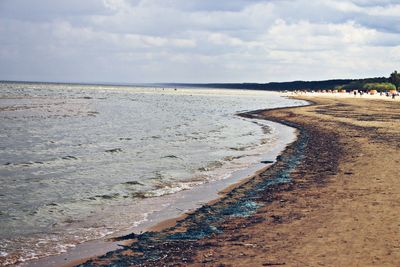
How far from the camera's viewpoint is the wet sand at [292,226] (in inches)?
291

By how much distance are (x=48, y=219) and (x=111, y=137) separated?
17.5m

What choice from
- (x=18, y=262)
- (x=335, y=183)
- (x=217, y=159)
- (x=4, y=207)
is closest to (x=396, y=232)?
(x=335, y=183)

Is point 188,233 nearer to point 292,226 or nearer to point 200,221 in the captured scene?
point 200,221

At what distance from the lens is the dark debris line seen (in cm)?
760

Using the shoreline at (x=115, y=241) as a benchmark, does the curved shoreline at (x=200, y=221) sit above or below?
above

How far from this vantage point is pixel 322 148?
22.3 meters

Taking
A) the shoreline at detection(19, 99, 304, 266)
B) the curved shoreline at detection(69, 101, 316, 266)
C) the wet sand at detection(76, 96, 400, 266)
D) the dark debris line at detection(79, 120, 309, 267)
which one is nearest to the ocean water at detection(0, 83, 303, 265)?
the shoreline at detection(19, 99, 304, 266)

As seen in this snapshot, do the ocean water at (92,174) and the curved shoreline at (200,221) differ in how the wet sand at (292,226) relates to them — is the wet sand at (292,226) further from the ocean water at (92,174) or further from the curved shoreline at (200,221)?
the ocean water at (92,174)

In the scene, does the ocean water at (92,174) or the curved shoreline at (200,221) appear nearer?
the curved shoreline at (200,221)

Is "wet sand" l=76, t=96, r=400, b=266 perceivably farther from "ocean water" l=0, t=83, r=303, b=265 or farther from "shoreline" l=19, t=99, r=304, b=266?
"ocean water" l=0, t=83, r=303, b=265

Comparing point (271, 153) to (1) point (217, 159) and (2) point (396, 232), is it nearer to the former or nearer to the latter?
(1) point (217, 159)

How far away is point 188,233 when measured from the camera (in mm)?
9141

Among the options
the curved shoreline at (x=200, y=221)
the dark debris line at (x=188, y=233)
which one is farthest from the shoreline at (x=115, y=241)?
the dark debris line at (x=188, y=233)

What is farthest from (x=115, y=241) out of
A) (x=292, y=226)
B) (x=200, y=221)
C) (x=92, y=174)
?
(x=92, y=174)
